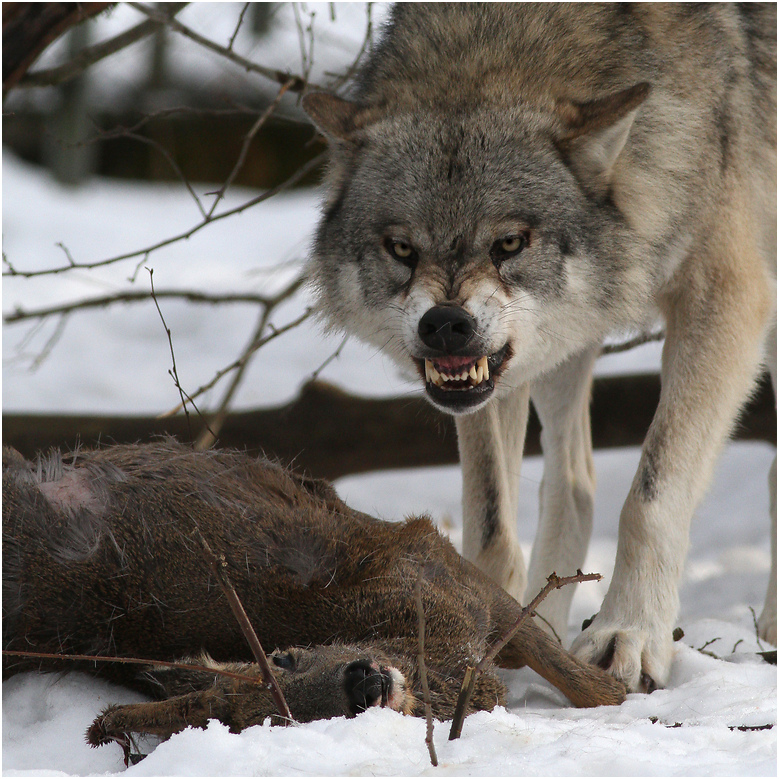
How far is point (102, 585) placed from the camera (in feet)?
9.00

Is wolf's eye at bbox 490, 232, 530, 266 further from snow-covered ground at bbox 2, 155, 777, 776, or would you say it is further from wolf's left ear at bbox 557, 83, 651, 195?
snow-covered ground at bbox 2, 155, 777, 776

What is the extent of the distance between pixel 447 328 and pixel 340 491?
4433 mm

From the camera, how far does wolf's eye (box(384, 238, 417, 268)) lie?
11.2 ft

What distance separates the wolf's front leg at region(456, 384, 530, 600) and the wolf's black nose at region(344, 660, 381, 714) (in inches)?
67.9

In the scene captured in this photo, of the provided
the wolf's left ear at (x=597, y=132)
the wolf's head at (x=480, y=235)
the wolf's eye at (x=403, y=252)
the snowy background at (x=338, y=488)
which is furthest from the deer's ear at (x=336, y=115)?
the wolf's left ear at (x=597, y=132)

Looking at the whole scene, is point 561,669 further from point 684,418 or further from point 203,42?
point 203,42

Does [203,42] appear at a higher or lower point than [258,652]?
higher

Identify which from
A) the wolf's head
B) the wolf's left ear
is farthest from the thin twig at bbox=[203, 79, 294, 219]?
the wolf's left ear

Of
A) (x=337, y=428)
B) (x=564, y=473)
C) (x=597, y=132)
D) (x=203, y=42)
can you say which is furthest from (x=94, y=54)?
(x=564, y=473)

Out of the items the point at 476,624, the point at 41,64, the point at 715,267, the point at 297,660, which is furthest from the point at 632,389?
the point at 41,64

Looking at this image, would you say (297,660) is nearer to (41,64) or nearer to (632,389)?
(632,389)

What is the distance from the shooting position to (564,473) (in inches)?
188

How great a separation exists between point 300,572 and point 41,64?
8.88m

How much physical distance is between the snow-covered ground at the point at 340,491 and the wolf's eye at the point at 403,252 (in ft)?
2.59
